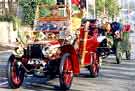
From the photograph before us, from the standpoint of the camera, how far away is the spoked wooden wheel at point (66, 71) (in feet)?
35.6

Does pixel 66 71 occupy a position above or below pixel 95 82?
above

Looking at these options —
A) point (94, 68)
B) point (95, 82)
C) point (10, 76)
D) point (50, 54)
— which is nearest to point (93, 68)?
point (94, 68)

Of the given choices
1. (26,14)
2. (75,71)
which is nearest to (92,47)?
(75,71)

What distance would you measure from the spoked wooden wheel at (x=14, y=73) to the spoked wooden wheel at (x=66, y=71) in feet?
3.61

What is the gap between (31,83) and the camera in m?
12.5

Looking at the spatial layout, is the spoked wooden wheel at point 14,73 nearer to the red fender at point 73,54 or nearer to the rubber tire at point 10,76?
the rubber tire at point 10,76

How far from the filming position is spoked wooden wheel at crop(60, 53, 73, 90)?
10844mm

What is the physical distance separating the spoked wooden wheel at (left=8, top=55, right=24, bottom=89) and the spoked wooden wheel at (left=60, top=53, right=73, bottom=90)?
110 cm

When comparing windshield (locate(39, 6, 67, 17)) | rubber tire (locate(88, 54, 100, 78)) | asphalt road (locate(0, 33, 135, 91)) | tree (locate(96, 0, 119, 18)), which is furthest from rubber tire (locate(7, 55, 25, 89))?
tree (locate(96, 0, 119, 18))

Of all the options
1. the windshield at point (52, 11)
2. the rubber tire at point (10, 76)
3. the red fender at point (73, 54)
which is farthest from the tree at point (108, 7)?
the rubber tire at point (10, 76)

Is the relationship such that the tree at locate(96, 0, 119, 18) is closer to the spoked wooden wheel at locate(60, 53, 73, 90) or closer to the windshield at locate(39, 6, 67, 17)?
the windshield at locate(39, 6, 67, 17)

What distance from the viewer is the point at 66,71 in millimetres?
11164

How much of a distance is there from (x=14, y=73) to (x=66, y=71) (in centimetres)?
122

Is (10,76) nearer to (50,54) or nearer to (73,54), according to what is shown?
(50,54)
